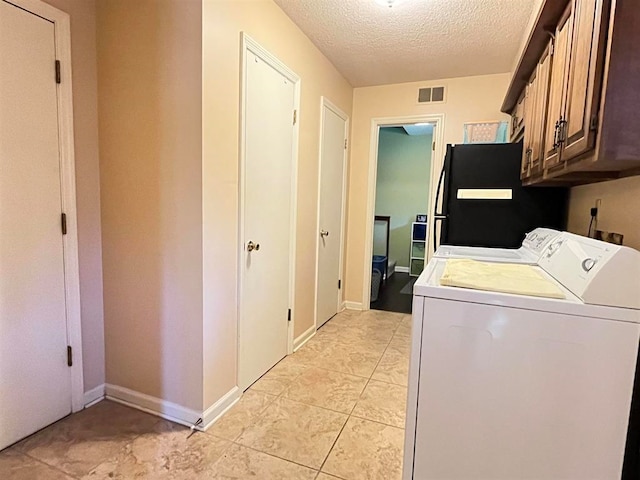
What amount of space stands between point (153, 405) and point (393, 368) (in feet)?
5.39

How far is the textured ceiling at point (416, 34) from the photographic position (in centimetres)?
233

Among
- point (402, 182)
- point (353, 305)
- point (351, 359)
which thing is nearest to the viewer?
point (351, 359)

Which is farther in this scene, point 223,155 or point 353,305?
point 353,305

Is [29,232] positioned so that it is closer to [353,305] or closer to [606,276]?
[606,276]

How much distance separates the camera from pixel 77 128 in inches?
76.1

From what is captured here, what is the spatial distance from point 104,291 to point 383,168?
16.8ft

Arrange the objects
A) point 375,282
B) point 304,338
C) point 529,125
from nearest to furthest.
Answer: point 529,125 → point 304,338 → point 375,282

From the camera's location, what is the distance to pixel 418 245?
19.4 feet

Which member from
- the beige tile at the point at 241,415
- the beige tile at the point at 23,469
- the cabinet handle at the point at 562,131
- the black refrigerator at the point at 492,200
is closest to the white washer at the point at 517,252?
the black refrigerator at the point at 492,200

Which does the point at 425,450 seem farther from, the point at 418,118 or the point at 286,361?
the point at 418,118

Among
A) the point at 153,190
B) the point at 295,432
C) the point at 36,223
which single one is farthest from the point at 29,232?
the point at 295,432

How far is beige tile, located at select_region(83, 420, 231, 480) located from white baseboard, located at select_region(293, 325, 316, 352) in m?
1.18

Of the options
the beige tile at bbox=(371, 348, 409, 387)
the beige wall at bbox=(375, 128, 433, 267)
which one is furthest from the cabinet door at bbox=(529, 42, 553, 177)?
the beige wall at bbox=(375, 128, 433, 267)

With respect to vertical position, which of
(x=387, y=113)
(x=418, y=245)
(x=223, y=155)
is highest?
(x=387, y=113)
